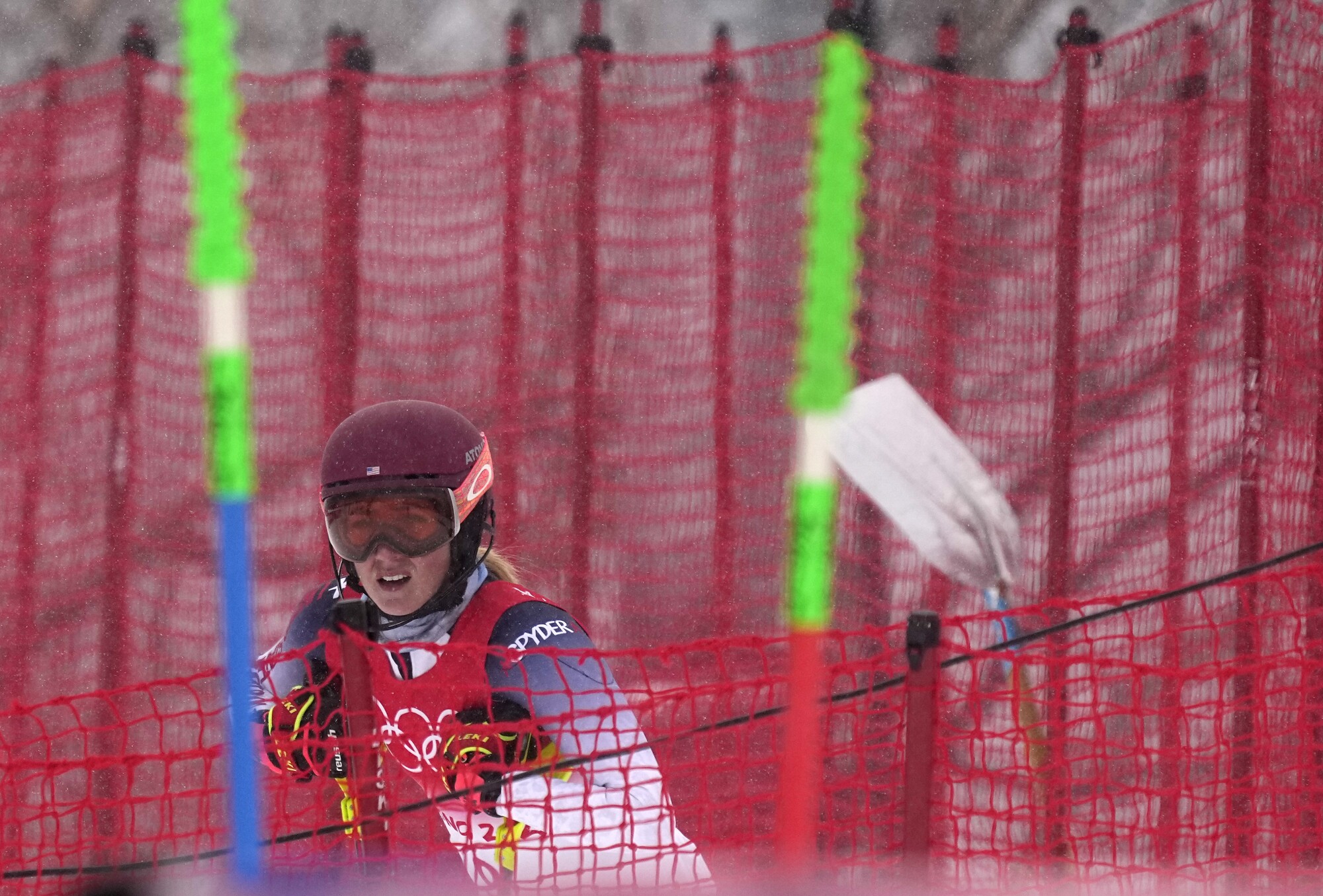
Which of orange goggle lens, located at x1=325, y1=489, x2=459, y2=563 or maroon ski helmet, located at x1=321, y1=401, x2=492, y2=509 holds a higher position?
maroon ski helmet, located at x1=321, y1=401, x2=492, y2=509

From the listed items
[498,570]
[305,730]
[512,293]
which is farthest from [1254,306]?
[305,730]

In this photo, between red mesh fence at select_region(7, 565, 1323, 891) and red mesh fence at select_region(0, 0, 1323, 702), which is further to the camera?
red mesh fence at select_region(0, 0, 1323, 702)

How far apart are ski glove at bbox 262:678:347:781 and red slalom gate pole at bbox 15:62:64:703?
253cm

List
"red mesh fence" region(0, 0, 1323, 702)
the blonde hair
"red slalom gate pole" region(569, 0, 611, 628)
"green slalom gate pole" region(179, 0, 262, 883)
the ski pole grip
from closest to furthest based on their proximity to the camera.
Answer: "green slalom gate pole" region(179, 0, 262, 883), the ski pole grip, the blonde hair, "red mesh fence" region(0, 0, 1323, 702), "red slalom gate pole" region(569, 0, 611, 628)

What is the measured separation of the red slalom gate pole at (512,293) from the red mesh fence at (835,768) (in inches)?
32.4

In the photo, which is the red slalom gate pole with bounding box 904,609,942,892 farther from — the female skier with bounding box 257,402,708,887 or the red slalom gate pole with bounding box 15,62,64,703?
the red slalom gate pole with bounding box 15,62,64,703

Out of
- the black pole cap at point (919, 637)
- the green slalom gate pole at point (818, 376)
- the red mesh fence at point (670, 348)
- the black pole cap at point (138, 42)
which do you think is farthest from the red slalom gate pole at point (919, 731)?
the black pole cap at point (138, 42)

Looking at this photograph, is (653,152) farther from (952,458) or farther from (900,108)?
(952,458)

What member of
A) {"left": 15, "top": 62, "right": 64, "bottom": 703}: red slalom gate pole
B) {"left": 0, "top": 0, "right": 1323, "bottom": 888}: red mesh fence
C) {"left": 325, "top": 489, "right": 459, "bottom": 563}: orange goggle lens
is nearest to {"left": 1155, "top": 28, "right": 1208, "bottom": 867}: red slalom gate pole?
{"left": 0, "top": 0, "right": 1323, "bottom": 888}: red mesh fence

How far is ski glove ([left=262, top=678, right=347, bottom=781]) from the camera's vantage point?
2.93 m

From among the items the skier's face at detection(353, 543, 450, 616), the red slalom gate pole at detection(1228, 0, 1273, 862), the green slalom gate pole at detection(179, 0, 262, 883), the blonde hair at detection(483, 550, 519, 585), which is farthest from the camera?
the red slalom gate pole at detection(1228, 0, 1273, 862)

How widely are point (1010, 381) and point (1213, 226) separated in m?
0.78

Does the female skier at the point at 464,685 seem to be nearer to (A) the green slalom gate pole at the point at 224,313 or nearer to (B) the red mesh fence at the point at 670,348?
(A) the green slalom gate pole at the point at 224,313

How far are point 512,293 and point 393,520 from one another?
2248 millimetres
